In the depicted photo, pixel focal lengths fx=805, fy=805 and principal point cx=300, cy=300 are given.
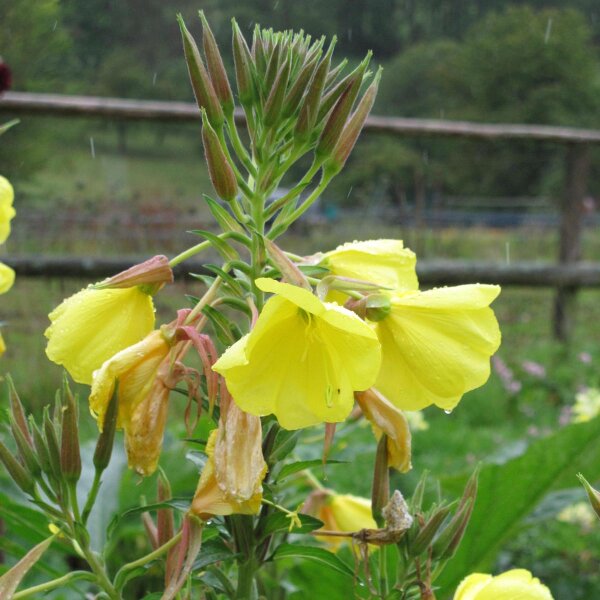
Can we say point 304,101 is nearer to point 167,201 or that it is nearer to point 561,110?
point 167,201

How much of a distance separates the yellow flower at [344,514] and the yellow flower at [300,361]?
30cm

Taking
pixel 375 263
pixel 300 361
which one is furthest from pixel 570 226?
pixel 300 361

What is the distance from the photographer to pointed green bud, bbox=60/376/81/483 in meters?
0.54

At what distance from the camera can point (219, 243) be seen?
59cm

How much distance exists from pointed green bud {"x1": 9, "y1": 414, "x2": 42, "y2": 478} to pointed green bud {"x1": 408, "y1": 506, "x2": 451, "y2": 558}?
28cm

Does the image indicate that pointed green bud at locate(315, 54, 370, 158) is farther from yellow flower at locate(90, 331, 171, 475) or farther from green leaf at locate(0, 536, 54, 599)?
green leaf at locate(0, 536, 54, 599)

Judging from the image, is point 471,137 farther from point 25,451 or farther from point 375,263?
point 25,451

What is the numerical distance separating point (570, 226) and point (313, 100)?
4019 mm

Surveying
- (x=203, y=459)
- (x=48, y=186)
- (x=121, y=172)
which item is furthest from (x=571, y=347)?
(x=121, y=172)

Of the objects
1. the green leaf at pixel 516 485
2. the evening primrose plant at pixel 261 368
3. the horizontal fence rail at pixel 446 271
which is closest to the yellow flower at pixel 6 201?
the evening primrose plant at pixel 261 368

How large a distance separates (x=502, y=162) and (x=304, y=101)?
15.0m

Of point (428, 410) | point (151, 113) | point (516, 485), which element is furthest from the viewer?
point (428, 410)

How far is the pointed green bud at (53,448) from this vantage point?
56cm

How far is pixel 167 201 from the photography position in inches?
214
